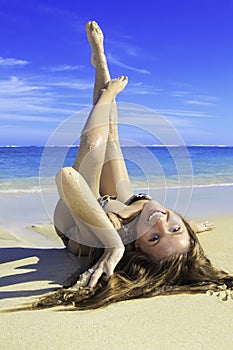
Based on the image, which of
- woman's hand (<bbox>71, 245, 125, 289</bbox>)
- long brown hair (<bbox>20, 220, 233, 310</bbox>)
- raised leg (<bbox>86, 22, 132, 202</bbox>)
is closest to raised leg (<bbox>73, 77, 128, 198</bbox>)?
raised leg (<bbox>86, 22, 132, 202</bbox>)

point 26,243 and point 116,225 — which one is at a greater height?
point 116,225

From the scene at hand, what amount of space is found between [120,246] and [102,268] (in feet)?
0.73

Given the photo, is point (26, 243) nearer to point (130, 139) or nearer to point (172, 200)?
point (130, 139)

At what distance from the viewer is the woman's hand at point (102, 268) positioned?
3.12 metres

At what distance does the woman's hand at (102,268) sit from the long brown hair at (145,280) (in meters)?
0.05

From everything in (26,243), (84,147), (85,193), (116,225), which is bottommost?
(26,243)

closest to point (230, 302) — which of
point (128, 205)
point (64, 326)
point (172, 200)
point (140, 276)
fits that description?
point (140, 276)

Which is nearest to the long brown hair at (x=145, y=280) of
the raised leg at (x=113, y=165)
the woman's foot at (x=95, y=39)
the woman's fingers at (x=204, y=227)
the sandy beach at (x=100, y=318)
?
the sandy beach at (x=100, y=318)

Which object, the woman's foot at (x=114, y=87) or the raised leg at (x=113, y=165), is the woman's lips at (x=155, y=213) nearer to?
the raised leg at (x=113, y=165)

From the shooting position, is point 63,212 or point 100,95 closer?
point 63,212

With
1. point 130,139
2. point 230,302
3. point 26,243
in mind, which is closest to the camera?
point 230,302

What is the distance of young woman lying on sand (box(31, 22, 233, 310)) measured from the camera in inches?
123

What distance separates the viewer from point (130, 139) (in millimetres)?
4645

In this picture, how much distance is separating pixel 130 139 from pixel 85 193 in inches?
50.9
